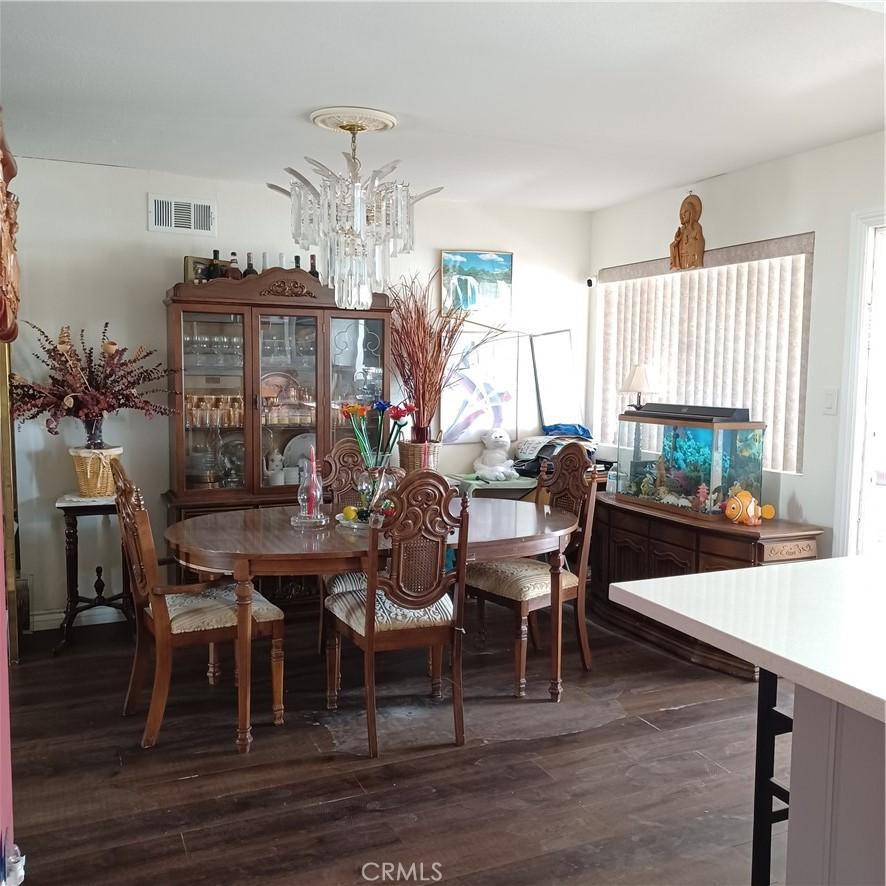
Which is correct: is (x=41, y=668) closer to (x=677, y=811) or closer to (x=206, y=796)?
(x=206, y=796)

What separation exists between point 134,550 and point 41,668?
1.17m

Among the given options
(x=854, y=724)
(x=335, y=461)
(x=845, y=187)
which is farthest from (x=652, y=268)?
(x=854, y=724)

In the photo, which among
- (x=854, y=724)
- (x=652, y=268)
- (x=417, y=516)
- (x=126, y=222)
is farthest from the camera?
(x=652, y=268)

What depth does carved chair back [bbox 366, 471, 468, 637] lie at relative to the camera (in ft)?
9.50

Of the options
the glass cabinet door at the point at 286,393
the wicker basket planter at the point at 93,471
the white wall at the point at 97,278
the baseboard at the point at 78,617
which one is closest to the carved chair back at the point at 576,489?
the glass cabinet door at the point at 286,393

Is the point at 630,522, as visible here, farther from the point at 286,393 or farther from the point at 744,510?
the point at 286,393

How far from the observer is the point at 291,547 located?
3.04 metres

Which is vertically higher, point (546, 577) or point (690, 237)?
point (690, 237)

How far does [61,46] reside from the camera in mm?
2697

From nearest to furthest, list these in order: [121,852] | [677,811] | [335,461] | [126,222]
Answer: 1. [121,852]
2. [677,811]
3. [335,461]
4. [126,222]

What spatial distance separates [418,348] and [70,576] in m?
2.30

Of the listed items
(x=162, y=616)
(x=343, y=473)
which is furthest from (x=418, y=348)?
(x=162, y=616)

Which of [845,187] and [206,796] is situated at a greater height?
[845,187]

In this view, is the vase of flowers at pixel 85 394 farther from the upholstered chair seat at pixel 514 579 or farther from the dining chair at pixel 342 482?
the upholstered chair seat at pixel 514 579
